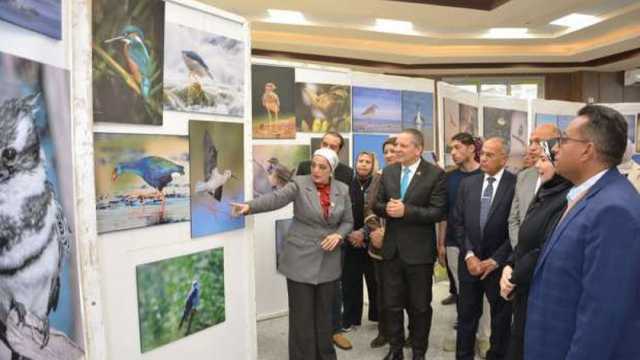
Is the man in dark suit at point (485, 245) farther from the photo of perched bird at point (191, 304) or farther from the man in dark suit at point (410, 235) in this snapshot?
the photo of perched bird at point (191, 304)

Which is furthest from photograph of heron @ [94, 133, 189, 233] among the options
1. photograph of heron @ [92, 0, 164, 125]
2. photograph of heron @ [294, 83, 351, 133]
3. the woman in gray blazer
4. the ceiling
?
the ceiling

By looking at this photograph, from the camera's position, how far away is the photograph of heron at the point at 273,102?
398cm

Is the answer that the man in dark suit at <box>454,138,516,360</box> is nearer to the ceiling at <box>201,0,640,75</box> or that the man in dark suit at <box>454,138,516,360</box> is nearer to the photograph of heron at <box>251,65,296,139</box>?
the photograph of heron at <box>251,65,296,139</box>

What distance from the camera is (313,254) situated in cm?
303

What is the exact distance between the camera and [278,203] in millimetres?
2980

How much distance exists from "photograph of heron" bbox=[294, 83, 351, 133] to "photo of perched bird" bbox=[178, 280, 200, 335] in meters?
2.09

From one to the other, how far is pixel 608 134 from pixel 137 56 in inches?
73.6

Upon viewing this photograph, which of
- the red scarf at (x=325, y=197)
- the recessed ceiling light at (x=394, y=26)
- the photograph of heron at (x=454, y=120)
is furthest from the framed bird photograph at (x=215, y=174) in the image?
the recessed ceiling light at (x=394, y=26)

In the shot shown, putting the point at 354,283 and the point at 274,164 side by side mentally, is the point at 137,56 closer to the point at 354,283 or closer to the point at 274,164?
the point at 274,164

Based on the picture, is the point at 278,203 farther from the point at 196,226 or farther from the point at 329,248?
the point at 196,226

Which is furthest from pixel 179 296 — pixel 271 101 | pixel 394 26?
pixel 394 26

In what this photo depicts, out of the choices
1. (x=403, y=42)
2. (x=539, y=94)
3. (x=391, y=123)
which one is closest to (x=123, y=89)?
(x=391, y=123)

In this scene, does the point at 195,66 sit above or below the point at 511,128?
above

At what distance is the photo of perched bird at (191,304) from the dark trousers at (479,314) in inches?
68.0
